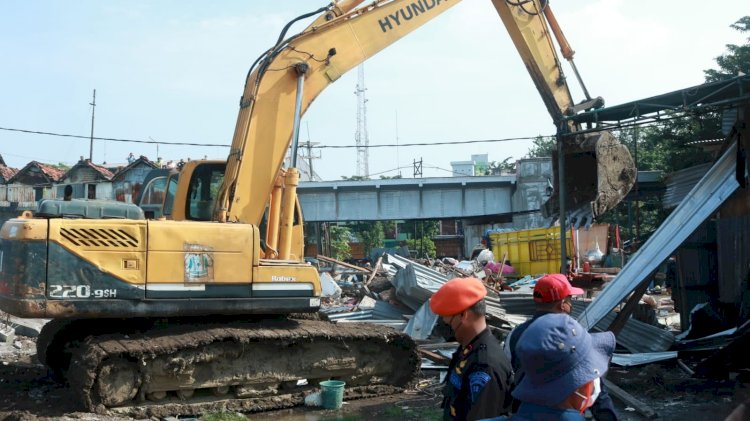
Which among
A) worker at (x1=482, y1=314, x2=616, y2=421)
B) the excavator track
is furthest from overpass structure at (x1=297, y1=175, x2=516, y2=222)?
worker at (x1=482, y1=314, x2=616, y2=421)

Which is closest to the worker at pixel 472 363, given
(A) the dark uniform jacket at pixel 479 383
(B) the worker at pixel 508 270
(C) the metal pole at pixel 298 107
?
(A) the dark uniform jacket at pixel 479 383

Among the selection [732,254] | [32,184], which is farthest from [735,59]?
[32,184]

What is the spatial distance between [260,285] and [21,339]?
662cm

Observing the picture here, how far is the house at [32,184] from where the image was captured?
40938mm

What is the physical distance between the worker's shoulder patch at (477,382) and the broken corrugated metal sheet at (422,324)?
925cm

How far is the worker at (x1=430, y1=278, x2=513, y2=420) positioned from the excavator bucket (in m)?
8.26

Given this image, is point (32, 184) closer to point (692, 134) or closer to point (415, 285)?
point (692, 134)

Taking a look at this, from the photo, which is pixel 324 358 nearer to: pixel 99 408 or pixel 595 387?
pixel 99 408

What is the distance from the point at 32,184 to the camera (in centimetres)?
4538

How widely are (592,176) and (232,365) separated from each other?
6.74 metres

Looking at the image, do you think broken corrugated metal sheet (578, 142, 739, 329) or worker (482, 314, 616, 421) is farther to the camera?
broken corrugated metal sheet (578, 142, 739, 329)

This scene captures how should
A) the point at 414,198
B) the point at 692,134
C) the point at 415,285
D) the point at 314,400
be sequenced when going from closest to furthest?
the point at 314,400 → the point at 415,285 → the point at 692,134 → the point at 414,198

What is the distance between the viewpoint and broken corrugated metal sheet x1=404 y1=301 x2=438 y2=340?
1243cm

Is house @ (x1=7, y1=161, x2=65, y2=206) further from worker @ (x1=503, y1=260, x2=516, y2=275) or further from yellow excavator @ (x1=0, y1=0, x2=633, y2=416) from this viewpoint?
yellow excavator @ (x1=0, y1=0, x2=633, y2=416)
